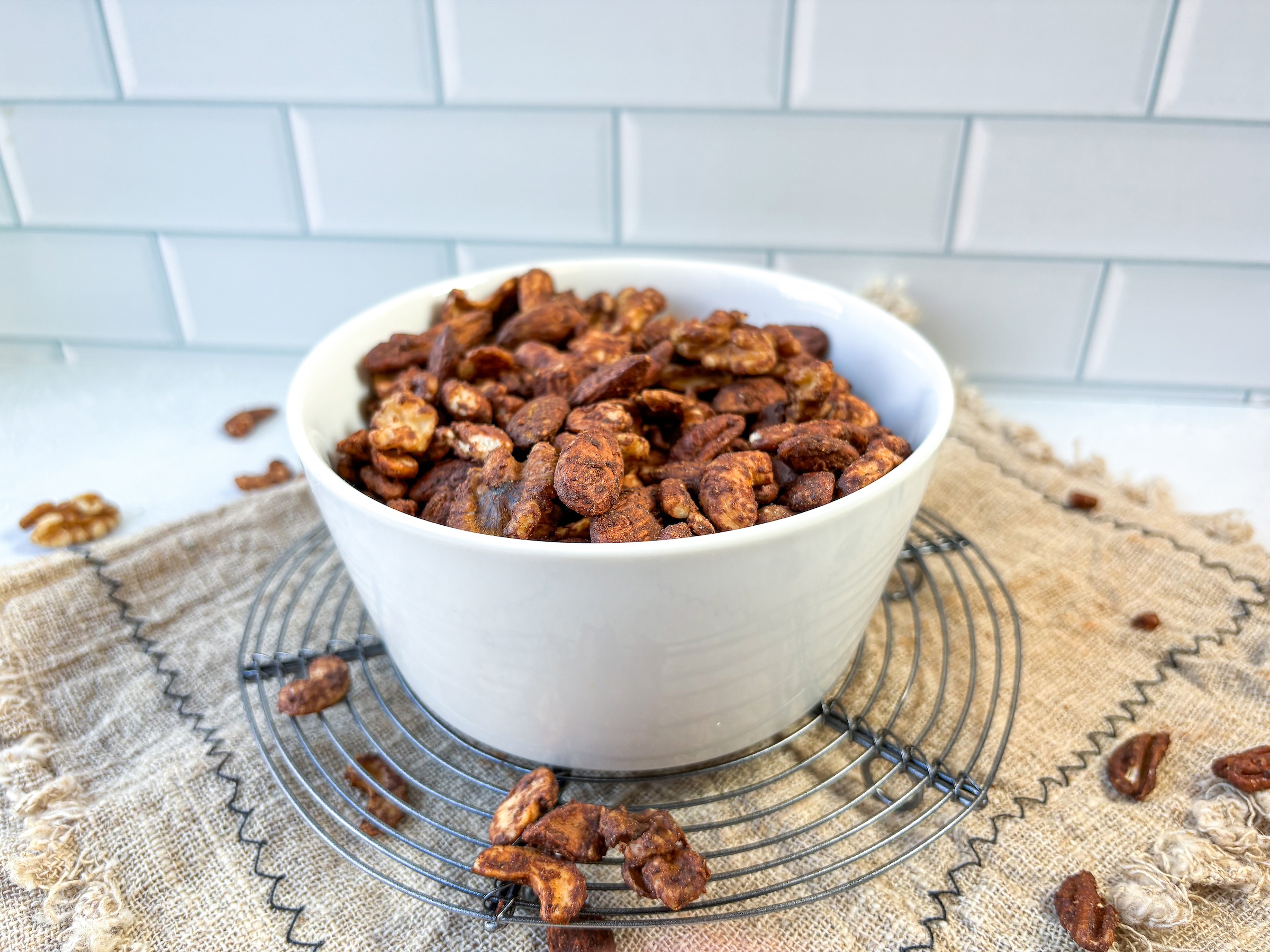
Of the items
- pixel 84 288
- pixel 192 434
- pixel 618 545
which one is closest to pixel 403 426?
pixel 618 545

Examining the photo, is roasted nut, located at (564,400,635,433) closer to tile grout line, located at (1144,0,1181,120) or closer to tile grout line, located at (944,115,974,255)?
tile grout line, located at (944,115,974,255)

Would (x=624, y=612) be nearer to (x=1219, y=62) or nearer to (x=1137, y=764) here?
(x=1137, y=764)

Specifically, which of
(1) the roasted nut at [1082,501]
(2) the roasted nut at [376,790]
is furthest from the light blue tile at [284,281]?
(1) the roasted nut at [1082,501]

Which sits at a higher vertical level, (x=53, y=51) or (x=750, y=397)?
(x=53, y=51)

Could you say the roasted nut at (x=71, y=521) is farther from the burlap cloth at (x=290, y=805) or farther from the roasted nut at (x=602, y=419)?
the roasted nut at (x=602, y=419)

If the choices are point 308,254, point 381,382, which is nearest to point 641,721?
point 381,382

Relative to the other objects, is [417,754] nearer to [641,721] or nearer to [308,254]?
[641,721]

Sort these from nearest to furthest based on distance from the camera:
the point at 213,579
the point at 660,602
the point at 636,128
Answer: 1. the point at 660,602
2. the point at 213,579
3. the point at 636,128
